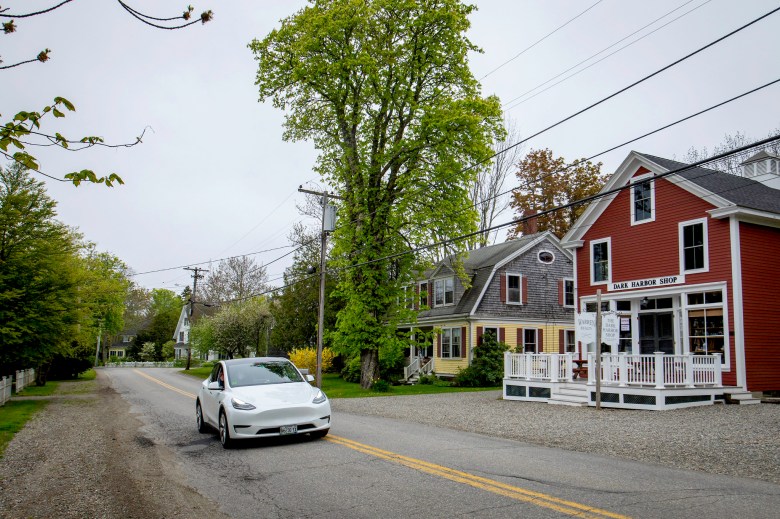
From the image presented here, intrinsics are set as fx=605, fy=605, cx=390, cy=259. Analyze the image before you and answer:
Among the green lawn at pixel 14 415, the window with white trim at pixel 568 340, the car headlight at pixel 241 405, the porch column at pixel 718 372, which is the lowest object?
the green lawn at pixel 14 415

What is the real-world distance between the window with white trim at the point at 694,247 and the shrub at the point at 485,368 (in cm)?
1195

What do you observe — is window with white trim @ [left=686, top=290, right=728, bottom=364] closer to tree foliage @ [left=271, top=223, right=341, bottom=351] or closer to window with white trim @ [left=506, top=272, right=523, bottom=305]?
window with white trim @ [left=506, top=272, right=523, bottom=305]

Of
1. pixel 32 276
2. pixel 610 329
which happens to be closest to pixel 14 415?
pixel 32 276

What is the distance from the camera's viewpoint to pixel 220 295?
6712cm

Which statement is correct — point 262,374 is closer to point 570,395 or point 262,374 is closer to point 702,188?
point 570,395

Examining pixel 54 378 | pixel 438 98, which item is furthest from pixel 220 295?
pixel 438 98

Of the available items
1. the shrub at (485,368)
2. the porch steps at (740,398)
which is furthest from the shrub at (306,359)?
the porch steps at (740,398)

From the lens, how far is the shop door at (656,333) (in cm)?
2112

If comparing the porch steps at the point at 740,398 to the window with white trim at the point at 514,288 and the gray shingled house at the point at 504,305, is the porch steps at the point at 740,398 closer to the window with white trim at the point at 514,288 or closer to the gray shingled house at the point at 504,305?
the gray shingled house at the point at 504,305

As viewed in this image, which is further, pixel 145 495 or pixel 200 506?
pixel 145 495

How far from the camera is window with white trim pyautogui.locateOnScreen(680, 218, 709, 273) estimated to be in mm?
19734

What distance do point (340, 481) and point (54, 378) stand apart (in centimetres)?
4388

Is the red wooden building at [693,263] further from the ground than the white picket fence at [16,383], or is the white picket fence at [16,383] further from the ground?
the red wooden building at [693,263]

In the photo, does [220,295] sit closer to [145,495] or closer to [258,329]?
[258,329]
